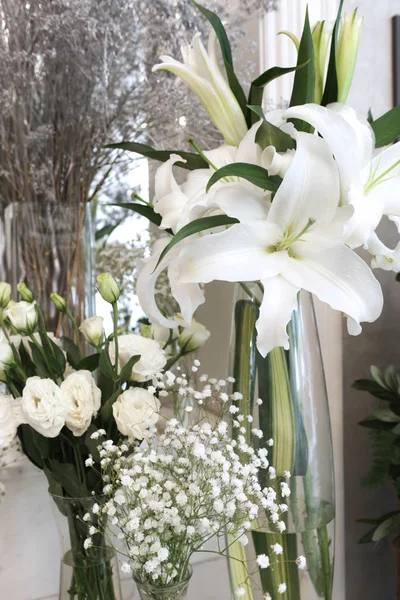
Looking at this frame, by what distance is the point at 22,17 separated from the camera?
803 millimetres

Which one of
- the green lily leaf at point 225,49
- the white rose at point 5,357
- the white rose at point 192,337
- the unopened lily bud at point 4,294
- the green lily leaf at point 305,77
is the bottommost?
the white rose at point 5,357

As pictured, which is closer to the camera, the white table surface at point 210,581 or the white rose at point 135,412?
the white rose at point 135,412

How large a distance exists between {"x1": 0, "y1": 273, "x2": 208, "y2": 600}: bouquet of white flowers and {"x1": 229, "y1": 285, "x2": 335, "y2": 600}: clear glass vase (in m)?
0.10

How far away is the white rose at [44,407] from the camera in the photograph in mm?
552

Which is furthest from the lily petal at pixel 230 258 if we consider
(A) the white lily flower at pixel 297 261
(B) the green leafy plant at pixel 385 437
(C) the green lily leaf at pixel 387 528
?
(C) the green lily leaf at pixel 387 528

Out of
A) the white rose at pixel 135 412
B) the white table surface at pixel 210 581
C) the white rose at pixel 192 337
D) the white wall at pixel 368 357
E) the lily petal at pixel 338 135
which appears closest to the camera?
the lily petal at pixel 338 135

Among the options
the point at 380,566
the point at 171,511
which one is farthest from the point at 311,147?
the point at 380,566

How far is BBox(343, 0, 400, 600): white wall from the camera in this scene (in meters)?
0.94

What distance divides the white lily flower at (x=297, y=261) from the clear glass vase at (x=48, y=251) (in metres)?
0.44

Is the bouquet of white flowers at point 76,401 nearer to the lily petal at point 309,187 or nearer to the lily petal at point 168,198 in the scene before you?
the lily petal at point 168,198

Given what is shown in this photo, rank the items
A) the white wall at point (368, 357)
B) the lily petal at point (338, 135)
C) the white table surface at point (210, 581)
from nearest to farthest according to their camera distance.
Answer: the lily petal at point (338, 135), the white table surface at point (210, 581), the white wall at point (368, 357)

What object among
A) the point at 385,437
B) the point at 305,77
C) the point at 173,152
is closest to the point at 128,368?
the point at 173,152

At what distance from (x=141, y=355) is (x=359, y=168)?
0.29 meters

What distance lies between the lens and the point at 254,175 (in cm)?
48
